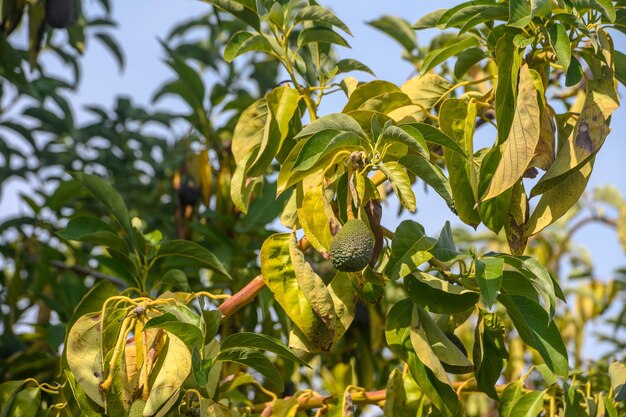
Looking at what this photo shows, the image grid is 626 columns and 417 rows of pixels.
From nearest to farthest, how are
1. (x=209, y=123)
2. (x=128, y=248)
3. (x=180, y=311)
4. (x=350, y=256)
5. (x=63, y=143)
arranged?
(x=350, y=256) → (x=180, y=311) → (x=128, y=248) → (x=209, y=123) → (x=63, y=143)

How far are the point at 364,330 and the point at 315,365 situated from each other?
33 cm

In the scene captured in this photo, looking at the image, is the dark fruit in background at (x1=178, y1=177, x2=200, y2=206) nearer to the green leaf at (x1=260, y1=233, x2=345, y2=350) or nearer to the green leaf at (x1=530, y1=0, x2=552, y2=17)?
the green leaf at (x1=260, y1=233, x2=345, y2=350)

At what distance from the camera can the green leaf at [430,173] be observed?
1513 millimetres

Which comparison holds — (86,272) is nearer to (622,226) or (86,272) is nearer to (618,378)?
(618,378)

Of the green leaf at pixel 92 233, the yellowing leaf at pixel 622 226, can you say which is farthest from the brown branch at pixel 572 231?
the green leaf at pixel 92 233

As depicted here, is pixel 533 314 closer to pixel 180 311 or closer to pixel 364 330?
pixel 180 311

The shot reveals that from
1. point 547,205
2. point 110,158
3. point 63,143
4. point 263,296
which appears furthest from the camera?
point 63,143

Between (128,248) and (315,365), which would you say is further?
(315,365)

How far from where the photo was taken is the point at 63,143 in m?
3.72

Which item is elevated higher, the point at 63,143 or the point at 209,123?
the point at 63,143

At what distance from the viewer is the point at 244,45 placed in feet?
5.77

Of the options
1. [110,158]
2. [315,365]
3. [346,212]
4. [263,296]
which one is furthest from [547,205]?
[110,158]

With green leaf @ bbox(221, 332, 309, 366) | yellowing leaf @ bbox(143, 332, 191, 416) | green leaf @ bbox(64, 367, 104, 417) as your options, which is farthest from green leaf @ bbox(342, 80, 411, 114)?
green leaf @ bbox(64, 367, 104, 417)

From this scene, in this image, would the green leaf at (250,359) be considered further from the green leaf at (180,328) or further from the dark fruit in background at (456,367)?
the dark fruit in background at (456,367)
